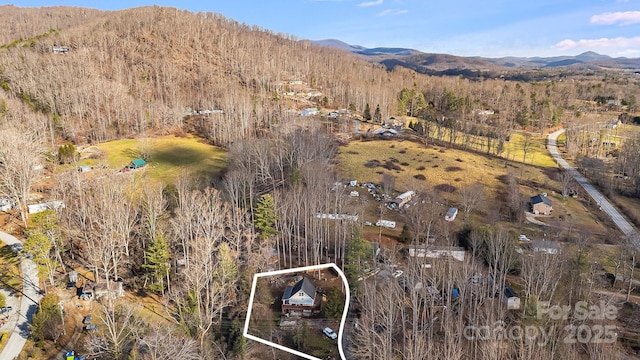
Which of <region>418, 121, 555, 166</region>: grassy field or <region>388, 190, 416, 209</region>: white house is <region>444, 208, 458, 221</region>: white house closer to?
<region>388, 190, 416, 209</region>: white house

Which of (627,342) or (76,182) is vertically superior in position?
(76,182)

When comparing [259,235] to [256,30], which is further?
[256,30]

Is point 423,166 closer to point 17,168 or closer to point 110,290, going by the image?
point 110,290

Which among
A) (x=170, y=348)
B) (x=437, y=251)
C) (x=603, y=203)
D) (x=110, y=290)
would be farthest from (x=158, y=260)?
(x=603, y=203)

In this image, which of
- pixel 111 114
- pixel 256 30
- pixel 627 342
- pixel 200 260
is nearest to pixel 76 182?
pixel 200 260

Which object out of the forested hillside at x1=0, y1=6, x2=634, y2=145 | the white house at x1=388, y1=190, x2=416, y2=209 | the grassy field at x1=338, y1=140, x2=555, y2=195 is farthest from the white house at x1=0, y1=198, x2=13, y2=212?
the white house at x1=388, y1=190, x2=416, y2=209

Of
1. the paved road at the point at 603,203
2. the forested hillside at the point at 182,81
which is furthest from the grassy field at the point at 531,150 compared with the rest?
the forested hillside at the point at 182,81

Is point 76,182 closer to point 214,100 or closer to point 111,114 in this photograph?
point 111,114

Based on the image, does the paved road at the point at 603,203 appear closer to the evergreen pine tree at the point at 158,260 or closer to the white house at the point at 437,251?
the white house at the point at 437,251
